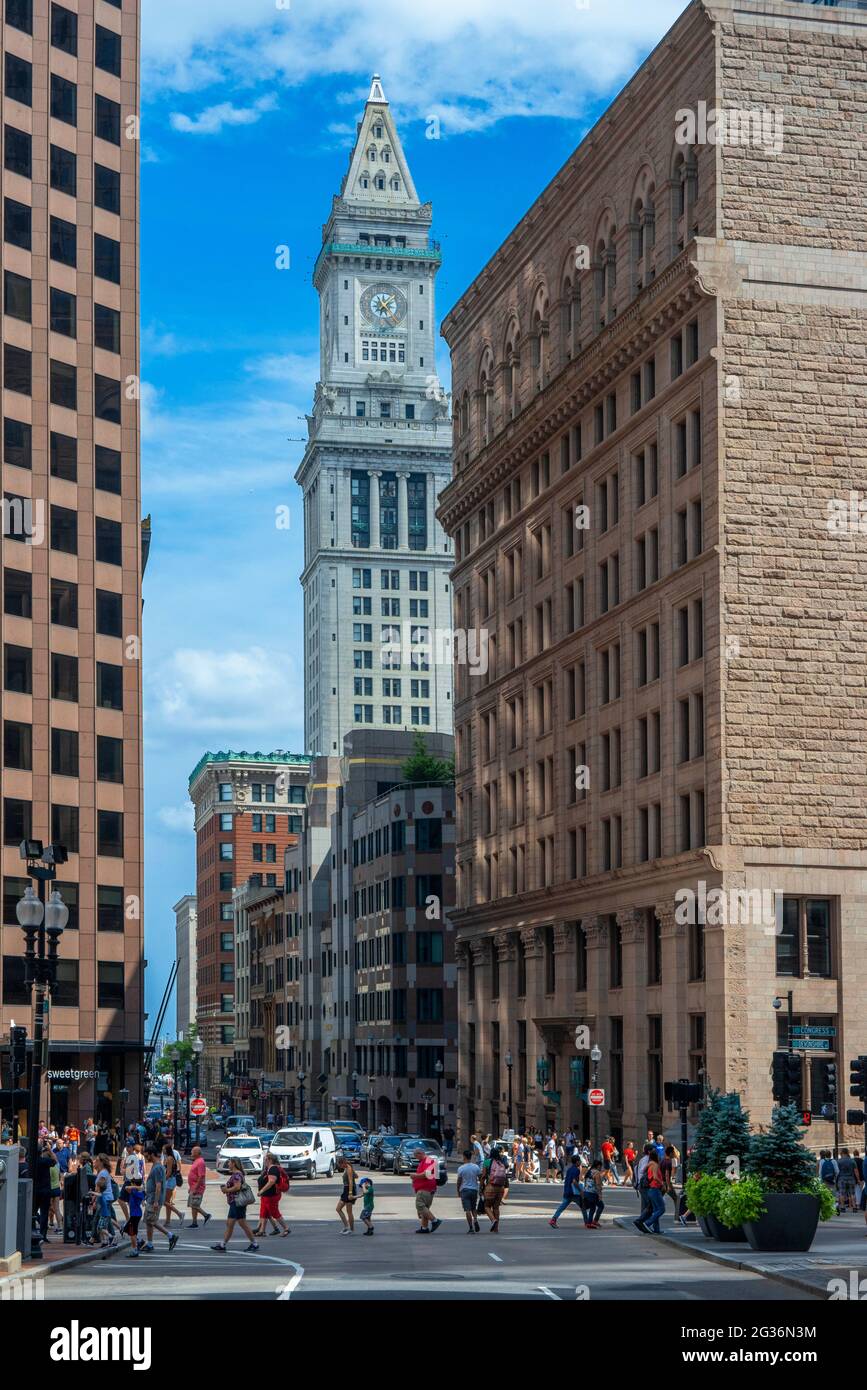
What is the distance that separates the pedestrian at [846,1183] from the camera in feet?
155

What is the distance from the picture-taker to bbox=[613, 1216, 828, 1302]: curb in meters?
26.7

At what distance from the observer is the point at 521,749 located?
8550 centimetres

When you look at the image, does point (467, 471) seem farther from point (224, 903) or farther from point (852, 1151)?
point (224, 903)

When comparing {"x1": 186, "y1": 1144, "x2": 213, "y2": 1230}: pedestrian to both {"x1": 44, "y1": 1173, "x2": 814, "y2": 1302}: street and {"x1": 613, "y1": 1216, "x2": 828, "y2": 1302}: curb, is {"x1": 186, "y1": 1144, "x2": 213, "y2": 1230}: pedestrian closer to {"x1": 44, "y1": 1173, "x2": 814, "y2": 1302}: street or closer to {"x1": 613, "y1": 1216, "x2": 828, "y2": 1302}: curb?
{"x1": 44, "y1": 1173, "x2": 814, "y2": 1302}: street

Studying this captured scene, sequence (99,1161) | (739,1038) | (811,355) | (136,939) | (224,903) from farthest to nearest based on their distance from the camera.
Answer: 1. (224,903)
2. (136,939)
3. (811,355)
4. (739,1038)
5. (99,1161)

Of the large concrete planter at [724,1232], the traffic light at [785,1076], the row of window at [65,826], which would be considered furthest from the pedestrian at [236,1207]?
the row of window at [65,826]

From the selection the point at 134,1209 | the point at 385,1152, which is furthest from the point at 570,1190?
the point at 385,1152

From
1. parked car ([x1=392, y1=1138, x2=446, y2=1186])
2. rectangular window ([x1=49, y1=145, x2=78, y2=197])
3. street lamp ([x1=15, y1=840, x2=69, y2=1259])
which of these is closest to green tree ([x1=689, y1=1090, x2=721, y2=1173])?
street lamp ([x1=15, y1=840, x2=69, y2=1259])

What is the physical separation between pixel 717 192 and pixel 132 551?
3257cm

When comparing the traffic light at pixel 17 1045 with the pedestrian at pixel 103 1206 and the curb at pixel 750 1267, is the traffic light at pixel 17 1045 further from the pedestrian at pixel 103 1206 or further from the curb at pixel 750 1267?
the curb at pixel 750 1267

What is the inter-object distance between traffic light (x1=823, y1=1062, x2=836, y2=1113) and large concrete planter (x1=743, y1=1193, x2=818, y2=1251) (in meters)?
27.6

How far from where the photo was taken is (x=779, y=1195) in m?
32.9

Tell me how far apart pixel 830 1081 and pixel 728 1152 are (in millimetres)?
26139
